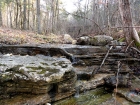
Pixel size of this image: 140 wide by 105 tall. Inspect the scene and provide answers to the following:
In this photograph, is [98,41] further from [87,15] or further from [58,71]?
[87,15]

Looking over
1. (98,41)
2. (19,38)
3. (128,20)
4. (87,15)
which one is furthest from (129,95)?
(87,15)

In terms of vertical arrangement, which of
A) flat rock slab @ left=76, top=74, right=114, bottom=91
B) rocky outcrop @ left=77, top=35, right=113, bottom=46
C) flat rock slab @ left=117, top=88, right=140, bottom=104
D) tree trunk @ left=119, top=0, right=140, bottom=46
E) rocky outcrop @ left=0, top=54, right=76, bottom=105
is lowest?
flat rock slab @ left=117, top=88, right=140, bottom=104

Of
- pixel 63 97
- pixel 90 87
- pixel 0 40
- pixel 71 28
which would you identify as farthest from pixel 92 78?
pixel 71 28

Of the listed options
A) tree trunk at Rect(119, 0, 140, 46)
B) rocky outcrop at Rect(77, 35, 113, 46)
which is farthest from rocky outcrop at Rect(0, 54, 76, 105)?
rocky outcrop at Rect(77, 35, 113, 46)

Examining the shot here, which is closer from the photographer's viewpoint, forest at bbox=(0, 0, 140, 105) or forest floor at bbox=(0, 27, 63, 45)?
forest at bbox=(0, 0, 140, 105)

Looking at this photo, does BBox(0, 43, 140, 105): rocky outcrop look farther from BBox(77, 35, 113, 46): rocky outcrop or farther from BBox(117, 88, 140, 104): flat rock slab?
BBox(77, 35, 113, 46): rocky outcrop

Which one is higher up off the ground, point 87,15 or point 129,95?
point 87,15

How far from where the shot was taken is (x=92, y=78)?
5.23 m

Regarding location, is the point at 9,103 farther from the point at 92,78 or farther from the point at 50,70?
the point at 92,78

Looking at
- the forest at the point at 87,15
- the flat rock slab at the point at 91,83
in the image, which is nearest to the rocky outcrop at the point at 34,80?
the flat rock slab at the point at 91,83

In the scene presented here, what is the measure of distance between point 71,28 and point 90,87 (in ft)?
76.8

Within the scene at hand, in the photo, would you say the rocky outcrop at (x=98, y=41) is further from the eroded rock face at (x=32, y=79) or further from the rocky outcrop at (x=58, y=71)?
the eroded rock face at (x=32, y=79)

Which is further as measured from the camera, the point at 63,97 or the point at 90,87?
the point at 90,87

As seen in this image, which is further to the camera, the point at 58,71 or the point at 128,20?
the point at 128,20
